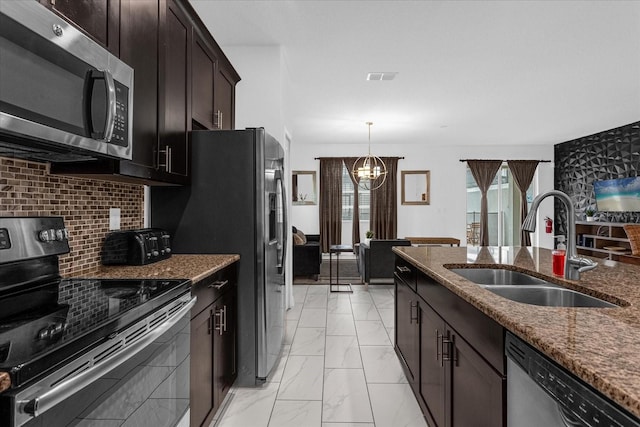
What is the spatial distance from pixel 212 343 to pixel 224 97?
1969 millimetres

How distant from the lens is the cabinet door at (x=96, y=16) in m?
1.23

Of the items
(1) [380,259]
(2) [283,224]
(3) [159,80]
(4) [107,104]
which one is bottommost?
(1) [380,259]

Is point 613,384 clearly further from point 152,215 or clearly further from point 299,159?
point 299,159

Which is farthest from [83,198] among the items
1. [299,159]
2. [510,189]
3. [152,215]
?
[510,189]

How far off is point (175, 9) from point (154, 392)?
2.02 meters

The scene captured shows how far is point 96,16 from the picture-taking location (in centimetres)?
140

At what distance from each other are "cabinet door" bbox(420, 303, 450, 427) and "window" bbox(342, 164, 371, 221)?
6669 millimetres

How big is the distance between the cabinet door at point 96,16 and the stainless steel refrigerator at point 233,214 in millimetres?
916

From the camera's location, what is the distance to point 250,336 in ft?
7.91

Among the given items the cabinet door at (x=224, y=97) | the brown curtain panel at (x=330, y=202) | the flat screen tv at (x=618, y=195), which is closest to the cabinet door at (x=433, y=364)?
the cabinet door at (x=224, y=97)

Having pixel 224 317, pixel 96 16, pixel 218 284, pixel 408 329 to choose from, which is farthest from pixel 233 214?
pixel 408 329

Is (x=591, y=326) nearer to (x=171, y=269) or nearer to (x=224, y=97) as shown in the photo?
(x=171, y=269)

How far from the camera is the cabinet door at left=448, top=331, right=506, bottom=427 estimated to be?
3.57 feet

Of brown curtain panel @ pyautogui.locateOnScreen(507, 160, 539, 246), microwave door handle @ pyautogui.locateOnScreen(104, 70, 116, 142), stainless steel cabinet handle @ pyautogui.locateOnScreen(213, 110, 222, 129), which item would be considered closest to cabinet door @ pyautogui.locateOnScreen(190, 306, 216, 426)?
microwave door handle @ pyautogui.locateOnScreen(104, 70, 116, 142)
